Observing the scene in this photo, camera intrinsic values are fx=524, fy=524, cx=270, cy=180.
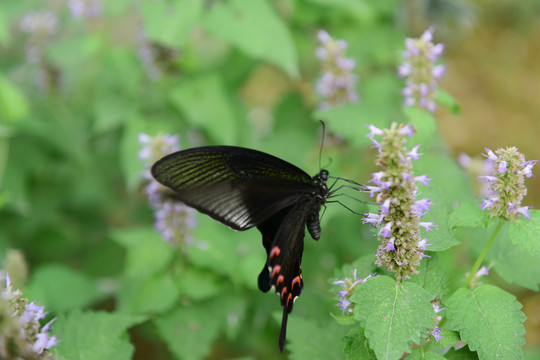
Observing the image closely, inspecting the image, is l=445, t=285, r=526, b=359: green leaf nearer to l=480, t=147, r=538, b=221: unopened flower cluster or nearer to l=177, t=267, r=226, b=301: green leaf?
l=480, t=147, r=538, b=221: unopened flower cluster

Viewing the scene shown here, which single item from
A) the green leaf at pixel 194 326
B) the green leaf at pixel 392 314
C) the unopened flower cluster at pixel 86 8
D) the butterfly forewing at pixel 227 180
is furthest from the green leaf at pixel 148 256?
the unopened flower cluster at pixel 86 8

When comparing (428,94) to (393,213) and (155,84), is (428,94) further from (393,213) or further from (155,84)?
(155,84)

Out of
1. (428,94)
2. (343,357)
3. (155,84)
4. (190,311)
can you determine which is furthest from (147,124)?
(343,357)

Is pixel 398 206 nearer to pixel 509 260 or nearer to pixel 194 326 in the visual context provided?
pixel 509 260

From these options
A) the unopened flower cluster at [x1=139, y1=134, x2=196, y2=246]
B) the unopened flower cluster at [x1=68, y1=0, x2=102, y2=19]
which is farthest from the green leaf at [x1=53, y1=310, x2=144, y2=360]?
the unopened flower cluster at [x1=68, y1=0, x2=102, y2=19]

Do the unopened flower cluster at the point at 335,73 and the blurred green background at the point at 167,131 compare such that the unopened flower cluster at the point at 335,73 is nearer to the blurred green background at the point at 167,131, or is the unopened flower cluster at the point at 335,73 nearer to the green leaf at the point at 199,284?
the blurred green background at the point at 167,131

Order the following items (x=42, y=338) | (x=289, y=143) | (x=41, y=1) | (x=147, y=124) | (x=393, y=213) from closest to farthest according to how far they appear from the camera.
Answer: (x=42, y=338), (x=393, y=213), (x=147, y=124), (x=289, y=143), (x=41, y=1)

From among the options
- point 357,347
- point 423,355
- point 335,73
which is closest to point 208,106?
point 335,73
